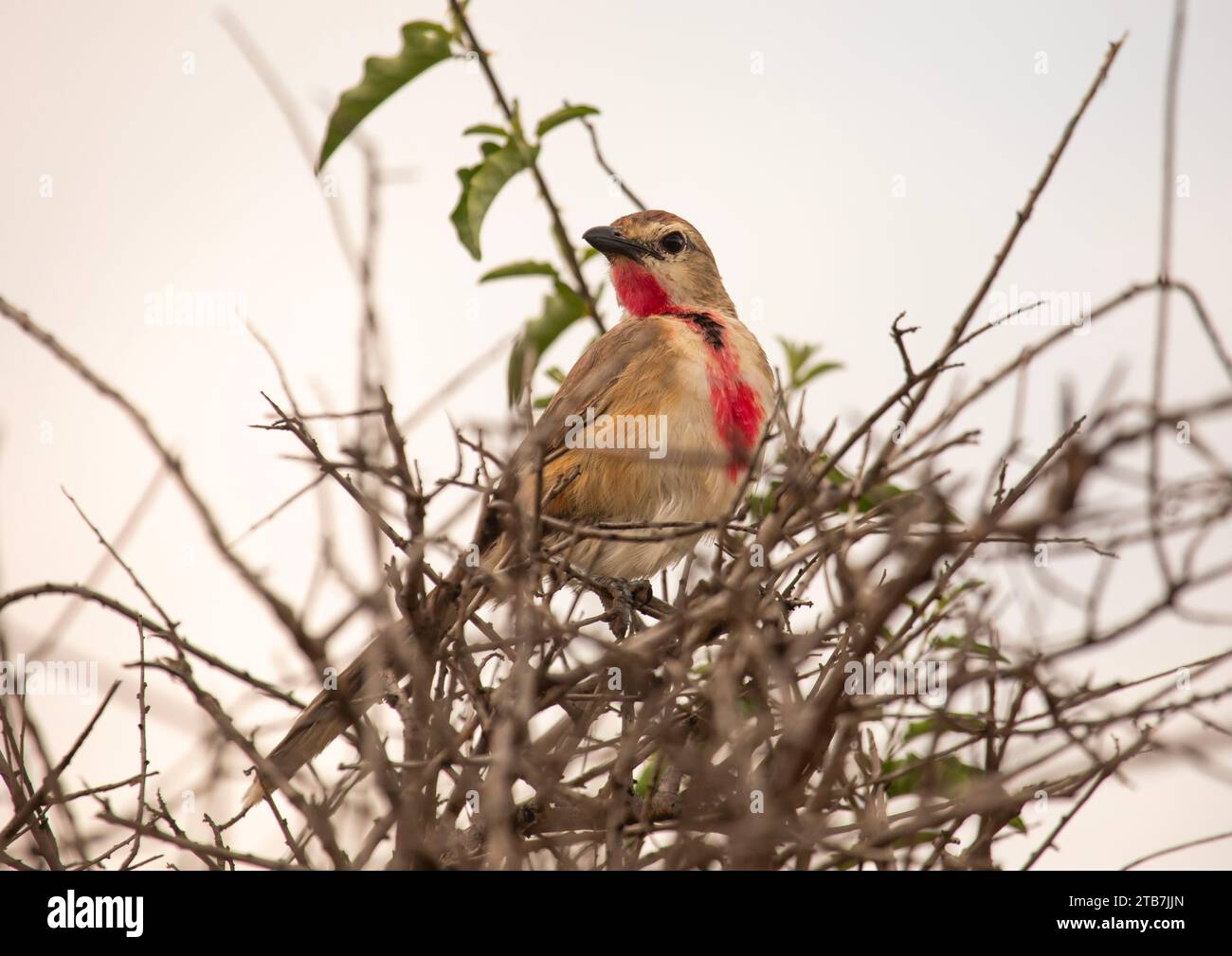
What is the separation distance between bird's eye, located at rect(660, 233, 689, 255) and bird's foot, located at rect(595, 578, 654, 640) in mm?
1790

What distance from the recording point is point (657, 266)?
20.3 feet

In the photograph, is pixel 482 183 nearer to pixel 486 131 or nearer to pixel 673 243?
pixel 486 131

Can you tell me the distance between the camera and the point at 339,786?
10.7 ft

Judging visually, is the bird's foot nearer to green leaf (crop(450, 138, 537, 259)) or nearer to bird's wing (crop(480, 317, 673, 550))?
bird's wing (crop(480, 317, 673, 550))

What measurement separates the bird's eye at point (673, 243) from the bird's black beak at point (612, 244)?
9cm

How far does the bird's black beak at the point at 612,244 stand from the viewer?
236 inches

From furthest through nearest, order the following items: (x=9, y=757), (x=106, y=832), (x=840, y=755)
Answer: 1. (x=106, y=832)
2. (x=9, y=757)
3. (x=840, y=755)

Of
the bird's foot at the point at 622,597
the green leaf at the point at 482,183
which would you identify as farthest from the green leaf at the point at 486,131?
the bird's foot at the point at 622,597

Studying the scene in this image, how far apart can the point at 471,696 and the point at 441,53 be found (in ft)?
8.73

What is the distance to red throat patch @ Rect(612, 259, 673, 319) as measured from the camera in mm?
6164

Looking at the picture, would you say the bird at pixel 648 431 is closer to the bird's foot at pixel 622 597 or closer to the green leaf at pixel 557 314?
the bird's foot at pixel 622 597
